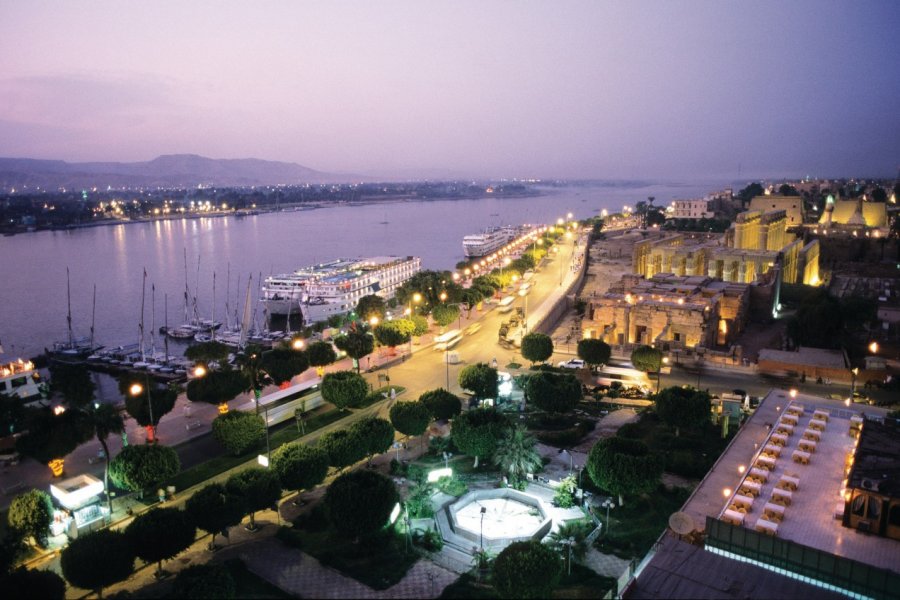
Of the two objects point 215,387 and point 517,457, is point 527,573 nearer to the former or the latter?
point 517,457

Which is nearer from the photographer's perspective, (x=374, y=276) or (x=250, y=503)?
(x=250, y=503)

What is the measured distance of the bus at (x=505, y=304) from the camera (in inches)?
1689

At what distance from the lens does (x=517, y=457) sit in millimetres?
18391

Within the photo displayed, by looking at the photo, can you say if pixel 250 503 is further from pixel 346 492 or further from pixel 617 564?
pixel 617 564

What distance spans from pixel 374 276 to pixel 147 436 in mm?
36203

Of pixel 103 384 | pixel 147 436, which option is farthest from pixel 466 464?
pixel 103 384

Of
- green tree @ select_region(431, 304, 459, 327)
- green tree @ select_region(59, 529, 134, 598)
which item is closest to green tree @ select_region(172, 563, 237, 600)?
green tree @ select_region(59, 529, 134, 598)

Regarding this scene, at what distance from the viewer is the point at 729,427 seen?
73.7ft

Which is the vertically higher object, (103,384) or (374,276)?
(374,276)

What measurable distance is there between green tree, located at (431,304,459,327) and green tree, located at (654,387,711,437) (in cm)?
1620

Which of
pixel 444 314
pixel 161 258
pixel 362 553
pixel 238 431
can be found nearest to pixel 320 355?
pixel 238 431

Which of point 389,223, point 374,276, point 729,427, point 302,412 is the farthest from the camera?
point 389,223

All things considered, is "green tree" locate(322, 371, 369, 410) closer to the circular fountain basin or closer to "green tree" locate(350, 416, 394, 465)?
"green tree" locate(350, 416, 394, 465)

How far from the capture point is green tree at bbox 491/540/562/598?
12.6 metres
